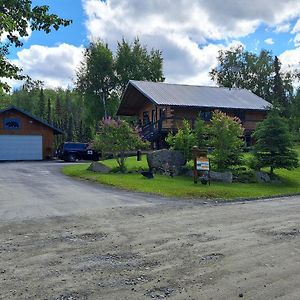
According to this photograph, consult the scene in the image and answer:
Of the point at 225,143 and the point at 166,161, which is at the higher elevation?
the point at 225,143

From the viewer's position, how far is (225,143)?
67.7 feet

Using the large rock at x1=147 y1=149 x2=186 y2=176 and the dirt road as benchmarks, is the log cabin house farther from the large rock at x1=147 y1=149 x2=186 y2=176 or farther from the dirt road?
the dirt road

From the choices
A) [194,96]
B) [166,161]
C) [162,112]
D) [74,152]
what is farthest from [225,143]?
[194,96]

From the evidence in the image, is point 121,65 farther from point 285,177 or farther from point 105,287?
point 105,287

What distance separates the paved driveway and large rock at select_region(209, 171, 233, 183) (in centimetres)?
570

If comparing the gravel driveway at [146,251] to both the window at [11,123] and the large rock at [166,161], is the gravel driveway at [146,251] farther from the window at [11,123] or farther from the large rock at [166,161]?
the window at [11,123]

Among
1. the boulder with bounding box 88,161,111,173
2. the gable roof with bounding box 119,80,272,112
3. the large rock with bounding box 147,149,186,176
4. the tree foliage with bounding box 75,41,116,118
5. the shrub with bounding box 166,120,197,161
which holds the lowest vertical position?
the boulder with bounding box 88,161,111,173

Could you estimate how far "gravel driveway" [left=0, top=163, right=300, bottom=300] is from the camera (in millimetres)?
5086

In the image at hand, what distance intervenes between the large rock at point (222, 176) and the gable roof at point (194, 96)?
13.8 meters

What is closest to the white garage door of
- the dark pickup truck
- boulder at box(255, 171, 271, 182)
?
the dark pickup truck

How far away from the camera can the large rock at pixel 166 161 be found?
20719 mm

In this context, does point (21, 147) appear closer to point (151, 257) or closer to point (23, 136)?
point (23, 136)

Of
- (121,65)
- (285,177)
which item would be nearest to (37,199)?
(285,177)

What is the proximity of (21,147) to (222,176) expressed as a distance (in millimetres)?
22811
